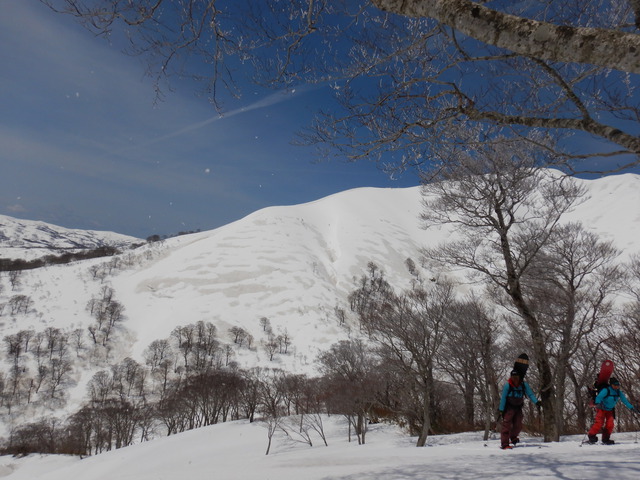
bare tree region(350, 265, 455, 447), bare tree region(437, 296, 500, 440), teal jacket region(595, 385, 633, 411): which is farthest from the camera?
bare tree region(437, 296, 500, 440)

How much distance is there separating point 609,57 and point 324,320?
307ft

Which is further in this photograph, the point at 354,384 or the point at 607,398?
the point at 354,384

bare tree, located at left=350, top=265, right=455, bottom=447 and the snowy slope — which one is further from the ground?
the snowy slope

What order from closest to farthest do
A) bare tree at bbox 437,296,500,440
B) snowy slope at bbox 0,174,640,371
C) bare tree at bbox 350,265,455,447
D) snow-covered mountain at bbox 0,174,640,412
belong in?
1. bare tree at bbox 350,265,455,447
2. bare tree at bbox 437,296,500,440
3. snow-covered mountain at bbox 0,174,640,412
4. snowy slope at bbox 0,174,640,371

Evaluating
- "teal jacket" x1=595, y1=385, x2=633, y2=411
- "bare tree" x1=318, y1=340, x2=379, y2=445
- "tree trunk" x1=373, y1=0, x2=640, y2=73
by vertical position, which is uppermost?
"tree trunk" x1=373, y1=0, x2=640, y2=73

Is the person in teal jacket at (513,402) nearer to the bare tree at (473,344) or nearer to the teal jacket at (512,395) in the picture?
the teal jacket at (512,395)

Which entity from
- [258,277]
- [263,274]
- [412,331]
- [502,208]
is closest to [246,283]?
[258,277]

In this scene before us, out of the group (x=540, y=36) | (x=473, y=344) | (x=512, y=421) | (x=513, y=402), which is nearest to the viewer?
(x=540, y=36)

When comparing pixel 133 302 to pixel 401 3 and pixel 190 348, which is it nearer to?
pixel 190 348

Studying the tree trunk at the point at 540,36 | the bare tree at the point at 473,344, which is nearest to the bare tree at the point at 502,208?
the tree trunk at the point at 540,36

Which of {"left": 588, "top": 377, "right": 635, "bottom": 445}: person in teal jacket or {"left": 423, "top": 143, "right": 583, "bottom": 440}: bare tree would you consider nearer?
{"left": 588, "top": 377, "right": 635, "bottom": 445}: person in teal jacket

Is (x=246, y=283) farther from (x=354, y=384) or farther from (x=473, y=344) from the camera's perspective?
(x=473, y=344)

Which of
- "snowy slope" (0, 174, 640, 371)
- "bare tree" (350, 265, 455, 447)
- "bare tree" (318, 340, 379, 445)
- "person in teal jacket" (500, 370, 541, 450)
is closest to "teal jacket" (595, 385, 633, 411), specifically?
"person in teal jacket" (500, 370, 541, 450)

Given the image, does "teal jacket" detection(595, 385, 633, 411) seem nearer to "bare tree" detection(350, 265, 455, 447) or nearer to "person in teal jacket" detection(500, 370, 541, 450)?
"person in teal jacket" detection(500, 370, 541, 450)
